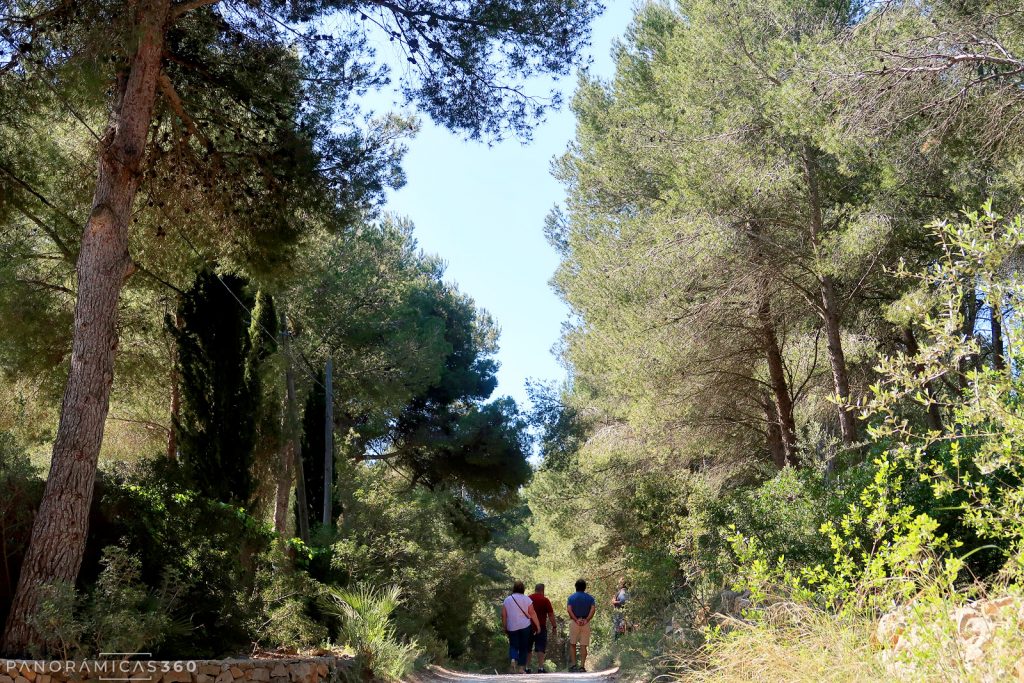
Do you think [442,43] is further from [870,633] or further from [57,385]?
[57,385]

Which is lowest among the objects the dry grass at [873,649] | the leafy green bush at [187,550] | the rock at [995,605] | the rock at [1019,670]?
the rock at [1019,670]

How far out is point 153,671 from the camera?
7289mm

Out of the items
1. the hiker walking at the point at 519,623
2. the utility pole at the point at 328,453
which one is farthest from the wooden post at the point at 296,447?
the hiker walking at the point at 519,623

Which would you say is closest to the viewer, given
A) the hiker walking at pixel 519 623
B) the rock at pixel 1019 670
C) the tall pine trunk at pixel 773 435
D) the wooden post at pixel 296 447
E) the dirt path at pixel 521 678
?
the rock at pixel 1019 670

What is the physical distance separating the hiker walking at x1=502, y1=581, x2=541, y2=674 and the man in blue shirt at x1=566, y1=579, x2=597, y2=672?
1.99ft

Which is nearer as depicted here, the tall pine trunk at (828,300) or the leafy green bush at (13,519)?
the leafy green bush at (13,519)

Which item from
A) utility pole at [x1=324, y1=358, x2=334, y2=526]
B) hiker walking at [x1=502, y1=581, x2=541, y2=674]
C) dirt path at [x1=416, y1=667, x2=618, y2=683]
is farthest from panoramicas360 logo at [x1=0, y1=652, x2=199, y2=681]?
utility pole at [x1=324, y1=358, x2=334, y2=526]

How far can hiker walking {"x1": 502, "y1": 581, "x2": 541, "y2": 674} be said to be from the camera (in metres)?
14.1

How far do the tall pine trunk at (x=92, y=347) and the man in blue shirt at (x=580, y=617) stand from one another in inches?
294

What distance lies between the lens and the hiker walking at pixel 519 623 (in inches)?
553

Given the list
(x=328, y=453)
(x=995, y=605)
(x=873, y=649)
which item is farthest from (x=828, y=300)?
(x=328, y=453)

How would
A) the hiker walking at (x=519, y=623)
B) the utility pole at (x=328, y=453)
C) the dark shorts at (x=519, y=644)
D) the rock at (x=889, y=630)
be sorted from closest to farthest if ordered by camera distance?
1. the rock at (x=889, y=630)
2. the hiker walking at (x=519, y=623)
3. the dark shorts at (x=519, y=644)
4. the utility pole at (x=328, y=453)

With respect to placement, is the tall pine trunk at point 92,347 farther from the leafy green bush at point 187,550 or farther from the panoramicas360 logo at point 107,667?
the leafy green bush at point 187,550

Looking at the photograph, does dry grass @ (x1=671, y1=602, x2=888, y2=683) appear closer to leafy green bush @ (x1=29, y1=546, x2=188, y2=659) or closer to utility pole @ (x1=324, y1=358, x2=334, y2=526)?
leafy green bush @ (x1=29, y1=546, x2=188, y2=659)
